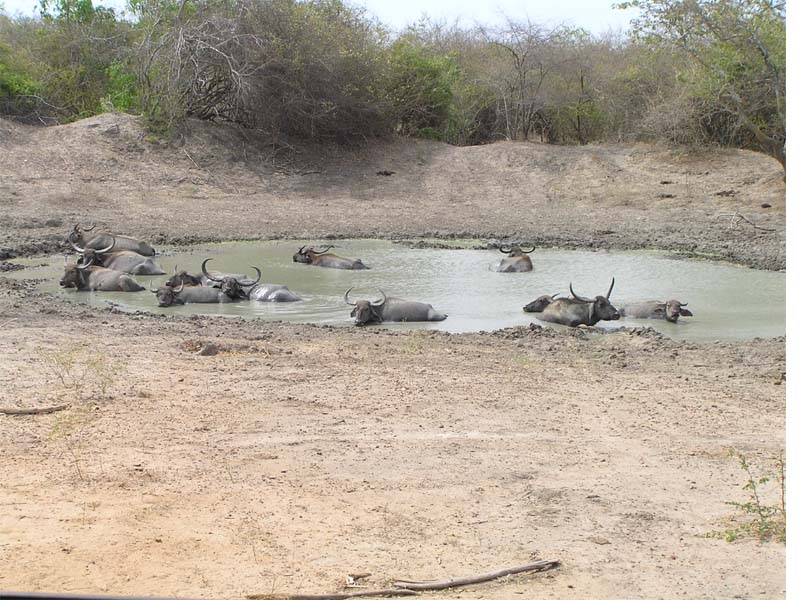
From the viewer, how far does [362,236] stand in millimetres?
19438

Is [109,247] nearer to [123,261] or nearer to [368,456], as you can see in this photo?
[123,261]

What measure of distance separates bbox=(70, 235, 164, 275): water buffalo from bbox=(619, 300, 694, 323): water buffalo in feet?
22.0

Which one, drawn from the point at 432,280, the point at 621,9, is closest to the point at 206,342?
the point at 432,280

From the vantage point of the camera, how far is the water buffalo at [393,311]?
11352 mm

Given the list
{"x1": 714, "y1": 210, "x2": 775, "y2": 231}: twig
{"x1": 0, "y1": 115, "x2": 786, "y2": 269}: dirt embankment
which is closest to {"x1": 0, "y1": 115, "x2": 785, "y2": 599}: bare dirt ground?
{"x1": 0, "y1": 115, "x2": 786, "y2": 269}: dirt embankment

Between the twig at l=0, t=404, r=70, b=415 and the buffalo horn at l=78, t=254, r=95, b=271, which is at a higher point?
the buffalo horn at l=78, t=254, r=95, b=271

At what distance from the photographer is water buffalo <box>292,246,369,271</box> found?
15.4 meters

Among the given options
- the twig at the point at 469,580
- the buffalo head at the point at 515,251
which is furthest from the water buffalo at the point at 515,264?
the twig at the point at 469,580

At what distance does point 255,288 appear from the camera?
42.3 feet

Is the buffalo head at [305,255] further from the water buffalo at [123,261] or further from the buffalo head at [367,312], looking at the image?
the buffalo head at [367,312]

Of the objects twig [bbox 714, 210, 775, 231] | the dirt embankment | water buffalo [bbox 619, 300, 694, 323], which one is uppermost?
the dirt embankment

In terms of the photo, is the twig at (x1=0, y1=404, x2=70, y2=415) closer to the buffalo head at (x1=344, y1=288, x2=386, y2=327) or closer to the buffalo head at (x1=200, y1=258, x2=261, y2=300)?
the buffalo head at (x1=344, y1=288, x2=386, y2=327)

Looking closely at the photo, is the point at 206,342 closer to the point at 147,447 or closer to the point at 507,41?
the point at 147,447
